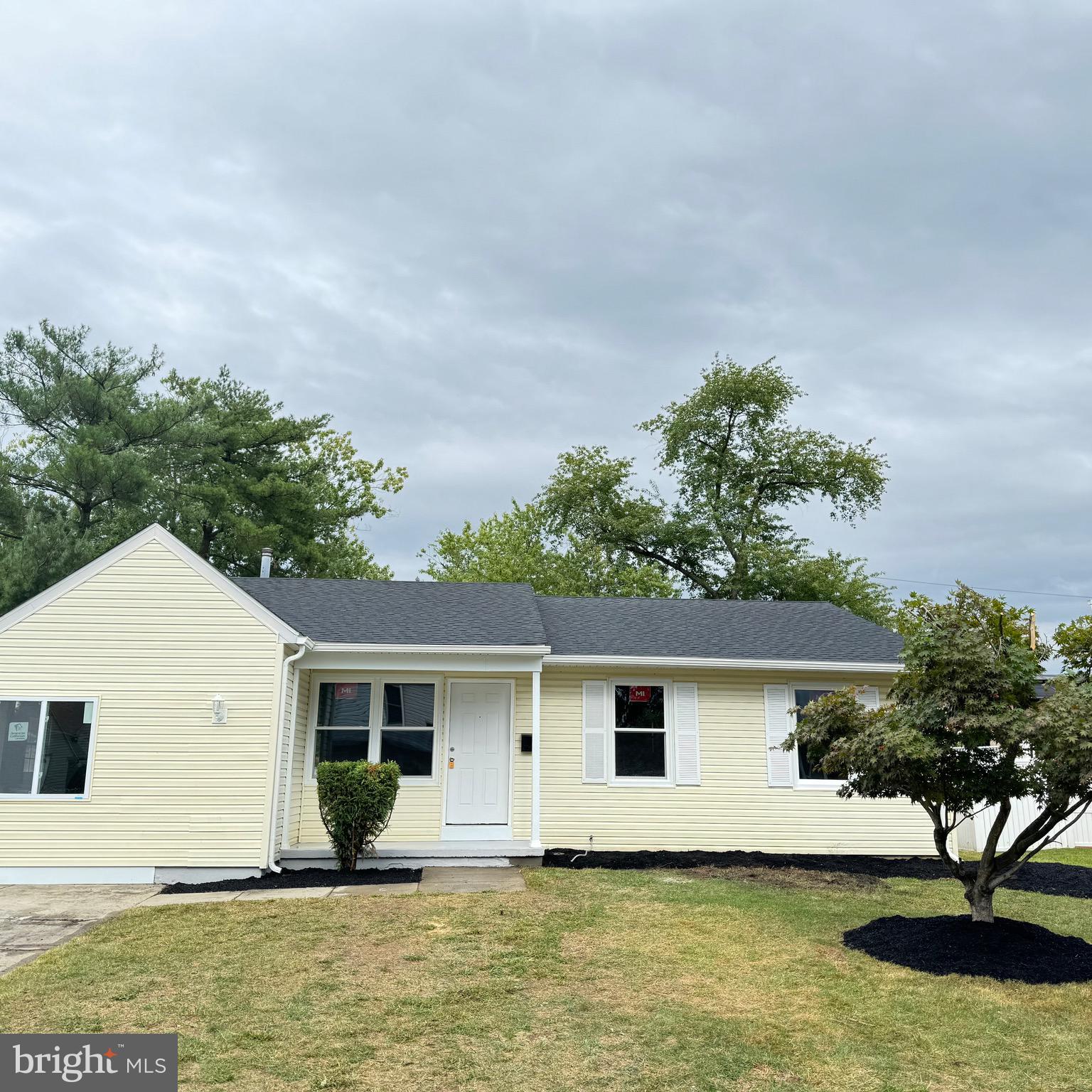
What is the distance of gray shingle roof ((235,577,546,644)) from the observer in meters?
12.5

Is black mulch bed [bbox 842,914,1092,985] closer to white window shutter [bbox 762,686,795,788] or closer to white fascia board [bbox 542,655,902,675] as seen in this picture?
white window shutter [bbox 762,686,795,788]

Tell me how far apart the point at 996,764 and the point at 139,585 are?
33.2 ft

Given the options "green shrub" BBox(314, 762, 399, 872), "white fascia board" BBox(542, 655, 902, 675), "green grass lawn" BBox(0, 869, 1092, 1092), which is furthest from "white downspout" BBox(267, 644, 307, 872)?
"white fascia board" BBox(542, 655, 902, 675)

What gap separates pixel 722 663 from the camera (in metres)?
12.9

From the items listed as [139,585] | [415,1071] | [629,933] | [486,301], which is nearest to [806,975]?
[629,933]

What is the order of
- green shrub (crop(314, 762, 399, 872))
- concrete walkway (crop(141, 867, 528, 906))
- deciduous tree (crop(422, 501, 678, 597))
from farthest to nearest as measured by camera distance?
deciduous tree (crop(422, 501, 678, 597)) < green shrub (crop(314, 762, 399, 872)) < concrete walkway (crop(141, 867, 528, 906))

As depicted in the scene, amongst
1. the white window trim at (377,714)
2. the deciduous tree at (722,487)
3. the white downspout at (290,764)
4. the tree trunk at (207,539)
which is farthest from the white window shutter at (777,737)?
the tree trunk at (207,539)

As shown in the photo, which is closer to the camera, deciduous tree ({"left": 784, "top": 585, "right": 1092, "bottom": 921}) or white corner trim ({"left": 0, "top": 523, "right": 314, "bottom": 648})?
deciduous tree ({"left": 784, "top": 585, "right": 1092, "bottom": 921})

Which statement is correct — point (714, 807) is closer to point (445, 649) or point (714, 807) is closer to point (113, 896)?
point (445, 649)

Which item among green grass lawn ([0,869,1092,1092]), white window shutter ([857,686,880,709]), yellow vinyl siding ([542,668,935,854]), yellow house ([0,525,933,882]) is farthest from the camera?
white window shutter ([857,686,880,709])

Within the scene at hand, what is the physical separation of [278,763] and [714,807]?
6302 mm

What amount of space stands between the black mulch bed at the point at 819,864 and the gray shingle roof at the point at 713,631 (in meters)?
2.82

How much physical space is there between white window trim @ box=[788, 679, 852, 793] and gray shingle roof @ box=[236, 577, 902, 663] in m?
0.49

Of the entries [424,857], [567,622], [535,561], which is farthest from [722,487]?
[424,857]
